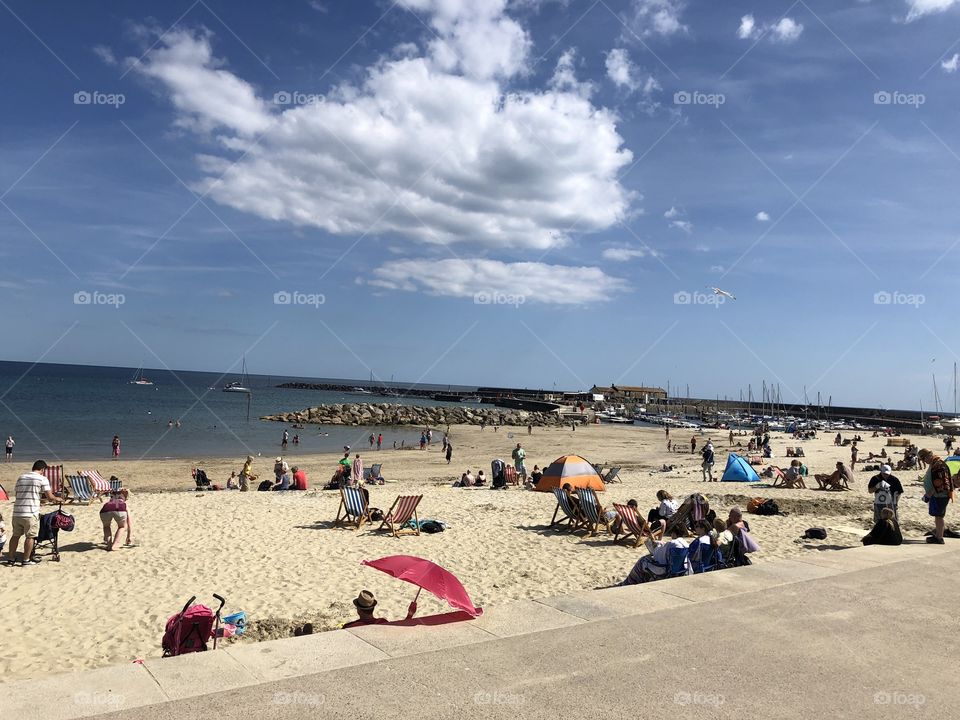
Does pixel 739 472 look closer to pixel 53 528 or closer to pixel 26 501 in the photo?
pixel 53 528

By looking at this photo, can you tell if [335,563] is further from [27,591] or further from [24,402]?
[24,402]

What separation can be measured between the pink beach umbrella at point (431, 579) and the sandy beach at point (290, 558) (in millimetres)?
Result: 1923

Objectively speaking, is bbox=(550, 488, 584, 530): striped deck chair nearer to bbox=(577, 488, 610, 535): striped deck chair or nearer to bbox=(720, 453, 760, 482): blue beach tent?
bbox=(577, 488, 610, 535): striped deck chair

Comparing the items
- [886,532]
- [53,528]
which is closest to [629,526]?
[886,532]

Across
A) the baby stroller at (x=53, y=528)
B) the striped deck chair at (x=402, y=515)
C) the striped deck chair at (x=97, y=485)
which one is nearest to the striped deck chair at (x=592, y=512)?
the striped deck chair at (x=402, y=515)

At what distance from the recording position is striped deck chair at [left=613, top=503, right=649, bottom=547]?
11000mm

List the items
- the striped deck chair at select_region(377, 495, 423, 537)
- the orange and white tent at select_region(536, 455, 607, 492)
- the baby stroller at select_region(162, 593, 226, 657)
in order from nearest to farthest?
the baby stroller at select_region(162, 593, 226, 657)
the striped deck chair at select_region(377, 495, 423, 537)
the orange and white tent at select_region(536, 455, 607, 492)

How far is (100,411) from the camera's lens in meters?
63.1

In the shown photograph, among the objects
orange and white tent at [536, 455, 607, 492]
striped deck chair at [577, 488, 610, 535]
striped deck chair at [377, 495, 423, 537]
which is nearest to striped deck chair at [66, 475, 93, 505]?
striped deck chair at [377, 495, 423, 537]

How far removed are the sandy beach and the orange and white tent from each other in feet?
1.49

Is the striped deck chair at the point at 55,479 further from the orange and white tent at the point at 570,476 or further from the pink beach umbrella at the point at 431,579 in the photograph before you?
the pink beach umbrella at the point at 431,579

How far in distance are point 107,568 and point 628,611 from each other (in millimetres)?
7753

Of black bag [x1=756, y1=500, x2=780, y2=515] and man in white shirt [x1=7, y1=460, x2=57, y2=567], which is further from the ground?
man in white shirt [x1=7, y1=460, x2=57, y2=567]

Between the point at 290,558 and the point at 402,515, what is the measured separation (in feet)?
8.13
